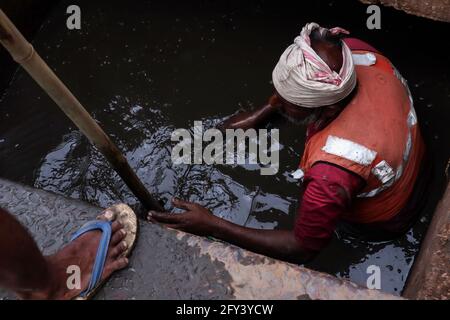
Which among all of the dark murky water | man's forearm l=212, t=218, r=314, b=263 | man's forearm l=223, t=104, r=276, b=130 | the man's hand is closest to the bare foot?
the man's hand

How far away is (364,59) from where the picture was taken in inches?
109

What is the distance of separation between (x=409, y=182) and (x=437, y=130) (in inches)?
39.9

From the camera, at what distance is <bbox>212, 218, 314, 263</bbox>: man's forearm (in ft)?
8.80

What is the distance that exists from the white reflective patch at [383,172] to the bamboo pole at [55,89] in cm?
133

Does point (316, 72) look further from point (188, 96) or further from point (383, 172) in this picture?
point (188, 96)

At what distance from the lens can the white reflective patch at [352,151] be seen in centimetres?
238

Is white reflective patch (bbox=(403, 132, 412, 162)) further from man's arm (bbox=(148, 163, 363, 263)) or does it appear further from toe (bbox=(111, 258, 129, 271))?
toe (bbox=(111, 258, 129, 271))

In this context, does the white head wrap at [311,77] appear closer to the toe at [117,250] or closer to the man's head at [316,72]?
the man's head at [316,72]

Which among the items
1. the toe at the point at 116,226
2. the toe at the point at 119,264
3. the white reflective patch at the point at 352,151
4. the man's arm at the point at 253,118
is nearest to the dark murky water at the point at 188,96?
the man's arm at the point at 253,118

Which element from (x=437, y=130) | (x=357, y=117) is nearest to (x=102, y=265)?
(x=357, y=117)

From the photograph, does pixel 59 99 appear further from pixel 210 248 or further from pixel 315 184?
pixel 315 184

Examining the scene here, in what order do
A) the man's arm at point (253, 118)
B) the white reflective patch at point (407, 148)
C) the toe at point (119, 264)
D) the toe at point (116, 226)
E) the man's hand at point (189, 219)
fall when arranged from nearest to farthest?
the toe at point (119, 264) → the toe at point (116, 226) → the white reflective patch at point (407, 148) → the man's hand at point (189, 219) → the man's arm at point (253, 118)

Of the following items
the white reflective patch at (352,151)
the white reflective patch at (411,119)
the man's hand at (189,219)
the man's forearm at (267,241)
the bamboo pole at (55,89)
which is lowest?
the man's forearm at (267,241)

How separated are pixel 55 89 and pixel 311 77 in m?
1.16
